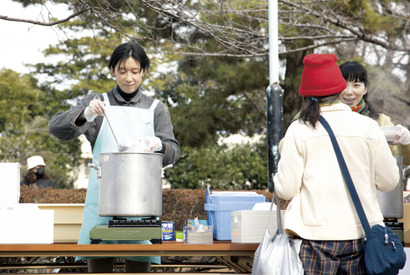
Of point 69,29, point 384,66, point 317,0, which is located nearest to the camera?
point 317,0

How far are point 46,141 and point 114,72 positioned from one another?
738 inches

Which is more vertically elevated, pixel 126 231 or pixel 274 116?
pixel 274 116

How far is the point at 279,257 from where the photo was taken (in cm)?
257

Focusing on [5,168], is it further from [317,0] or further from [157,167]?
[317,0]

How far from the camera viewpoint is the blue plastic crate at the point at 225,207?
134 inches

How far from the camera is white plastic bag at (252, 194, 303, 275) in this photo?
2.51 meters

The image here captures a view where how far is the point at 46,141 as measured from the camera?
69.1 feet

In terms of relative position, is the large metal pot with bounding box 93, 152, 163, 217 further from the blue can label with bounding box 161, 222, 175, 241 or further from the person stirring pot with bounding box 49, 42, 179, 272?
the blue can label with bounding box 161, 222, 175, 241

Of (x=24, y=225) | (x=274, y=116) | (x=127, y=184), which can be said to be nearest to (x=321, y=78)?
(x=127, y=184)

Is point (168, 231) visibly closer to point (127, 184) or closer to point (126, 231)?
point (126, 231)

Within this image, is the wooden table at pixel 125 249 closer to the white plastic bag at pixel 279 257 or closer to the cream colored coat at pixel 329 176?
the white plastic bag at pixel 279 257

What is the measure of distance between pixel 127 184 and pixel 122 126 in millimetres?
428

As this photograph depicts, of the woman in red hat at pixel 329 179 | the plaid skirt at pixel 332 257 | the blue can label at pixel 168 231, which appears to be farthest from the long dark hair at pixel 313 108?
the blue can label at pixel 168 231

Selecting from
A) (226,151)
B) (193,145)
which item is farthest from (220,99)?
(226,151)
